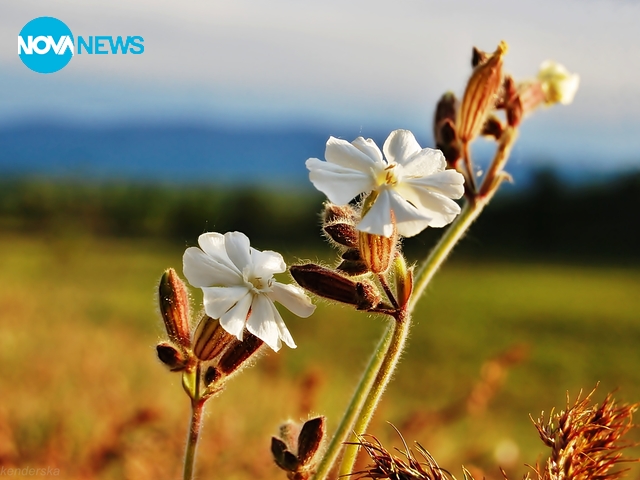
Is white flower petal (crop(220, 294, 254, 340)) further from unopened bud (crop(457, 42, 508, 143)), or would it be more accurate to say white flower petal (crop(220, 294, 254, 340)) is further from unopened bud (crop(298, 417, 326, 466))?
unopened bud (crop(457, 42, 508, 143))

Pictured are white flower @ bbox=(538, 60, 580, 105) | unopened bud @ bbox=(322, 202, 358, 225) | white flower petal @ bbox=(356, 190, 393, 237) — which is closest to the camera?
white flower petal @ bbox=(356, 190, 393, 237)

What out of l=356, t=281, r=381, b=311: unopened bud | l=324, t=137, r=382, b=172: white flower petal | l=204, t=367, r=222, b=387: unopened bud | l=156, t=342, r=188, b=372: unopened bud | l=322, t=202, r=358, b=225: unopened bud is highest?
l=324, t=137, r=382, b=172: white flower petal

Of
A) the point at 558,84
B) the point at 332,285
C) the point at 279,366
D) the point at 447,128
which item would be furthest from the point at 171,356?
the point at 279,366

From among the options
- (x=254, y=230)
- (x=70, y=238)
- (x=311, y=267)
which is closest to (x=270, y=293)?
(x=311, y=267)

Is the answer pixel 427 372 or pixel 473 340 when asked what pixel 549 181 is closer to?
pixel 473 340

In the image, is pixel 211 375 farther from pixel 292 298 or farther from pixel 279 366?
pixel 279 366

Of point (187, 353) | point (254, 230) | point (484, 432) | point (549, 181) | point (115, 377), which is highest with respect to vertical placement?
point (187, 353)

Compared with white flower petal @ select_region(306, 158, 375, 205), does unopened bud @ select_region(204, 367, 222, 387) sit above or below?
below

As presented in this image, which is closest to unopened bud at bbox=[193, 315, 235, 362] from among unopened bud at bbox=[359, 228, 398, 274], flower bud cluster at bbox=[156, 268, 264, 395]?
flower bud cluster at bbox=[156, 268, 264, 395]
